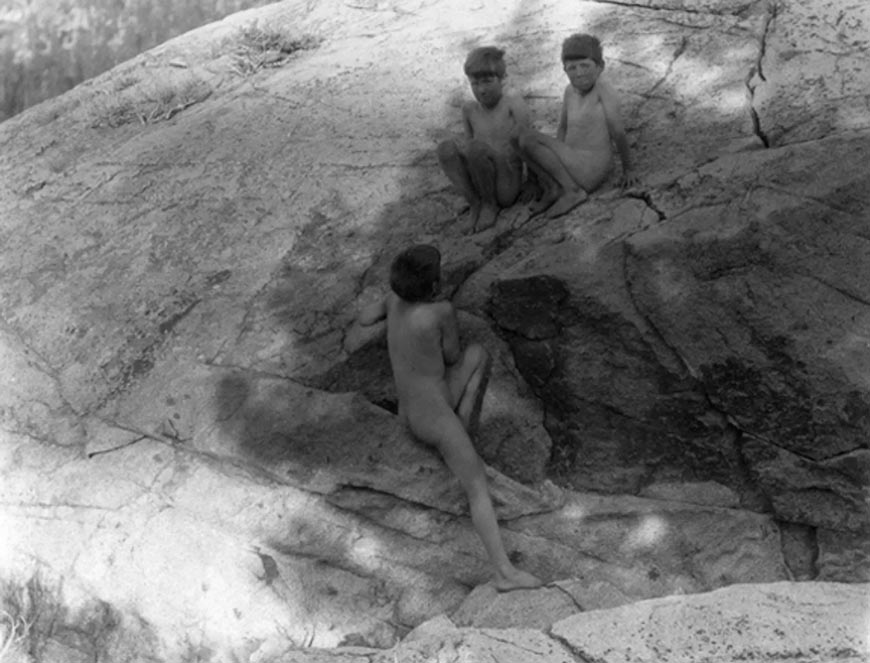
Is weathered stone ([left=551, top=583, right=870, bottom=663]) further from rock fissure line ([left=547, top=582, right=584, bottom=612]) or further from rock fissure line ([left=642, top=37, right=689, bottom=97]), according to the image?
rock fissure line ([left=642, top=37, right=689, bottom=97])

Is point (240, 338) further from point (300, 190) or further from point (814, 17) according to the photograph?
point (814, 17)

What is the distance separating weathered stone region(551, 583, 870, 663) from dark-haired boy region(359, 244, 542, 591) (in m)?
1.15

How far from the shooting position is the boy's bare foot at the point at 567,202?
652cm

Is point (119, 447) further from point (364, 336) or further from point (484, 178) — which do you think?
point (484, 178)

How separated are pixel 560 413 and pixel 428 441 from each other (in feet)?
1.91

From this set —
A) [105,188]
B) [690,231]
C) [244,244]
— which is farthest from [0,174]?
[690,231]

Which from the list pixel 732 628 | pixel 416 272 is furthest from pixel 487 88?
pixel 732 628

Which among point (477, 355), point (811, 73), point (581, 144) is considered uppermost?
point (581, 144)

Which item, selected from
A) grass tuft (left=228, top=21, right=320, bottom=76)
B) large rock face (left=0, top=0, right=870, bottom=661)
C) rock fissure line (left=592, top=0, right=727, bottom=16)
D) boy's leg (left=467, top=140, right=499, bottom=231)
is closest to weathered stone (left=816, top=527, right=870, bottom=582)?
large rock face (left=0, top=0, right=870, bottom=661)

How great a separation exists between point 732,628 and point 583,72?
2.79 meters

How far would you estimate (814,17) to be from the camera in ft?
23.6

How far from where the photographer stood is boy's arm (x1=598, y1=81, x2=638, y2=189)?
6480 millimetres

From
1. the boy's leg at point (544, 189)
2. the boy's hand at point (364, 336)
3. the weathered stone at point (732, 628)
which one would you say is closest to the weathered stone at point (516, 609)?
the weathered stone at point (732, 628)

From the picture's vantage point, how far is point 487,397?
6.30m
